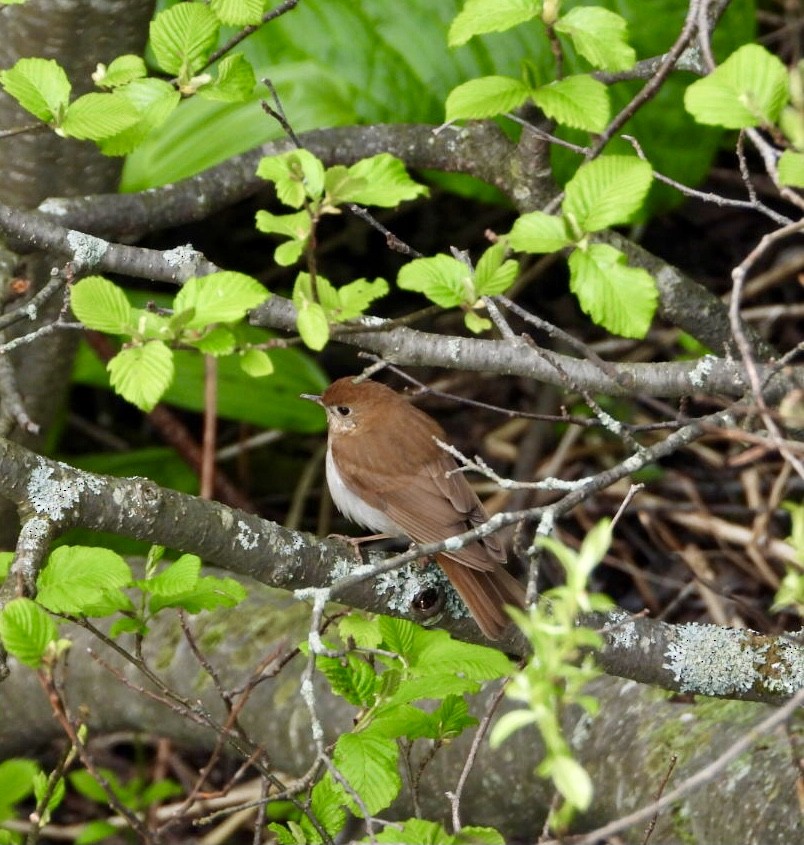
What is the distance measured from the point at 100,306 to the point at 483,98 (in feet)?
2.34

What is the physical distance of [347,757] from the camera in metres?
2.07

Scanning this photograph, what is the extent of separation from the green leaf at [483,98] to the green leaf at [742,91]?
37 centimetres

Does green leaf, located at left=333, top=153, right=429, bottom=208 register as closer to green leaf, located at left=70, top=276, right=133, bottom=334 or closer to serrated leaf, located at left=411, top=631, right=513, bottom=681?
green leaf, located at left=70, top=276, right=133, bottom=334

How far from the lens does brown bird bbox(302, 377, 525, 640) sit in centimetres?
328

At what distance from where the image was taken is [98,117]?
2119 mm

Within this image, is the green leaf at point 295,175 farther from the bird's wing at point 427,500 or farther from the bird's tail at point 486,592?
the bird's wing at point 427,500

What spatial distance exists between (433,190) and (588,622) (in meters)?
3.38

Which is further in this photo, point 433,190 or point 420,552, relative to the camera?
point 433,190

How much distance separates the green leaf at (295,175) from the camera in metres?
1.81

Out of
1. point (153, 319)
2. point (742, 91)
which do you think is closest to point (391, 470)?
point (153, 319)

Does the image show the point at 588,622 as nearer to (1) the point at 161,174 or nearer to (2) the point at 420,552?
(2) the point at 420,552

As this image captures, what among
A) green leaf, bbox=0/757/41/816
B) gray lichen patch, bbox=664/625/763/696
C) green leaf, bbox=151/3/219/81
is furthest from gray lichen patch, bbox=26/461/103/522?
green leaf, bbox=0/757/41/816

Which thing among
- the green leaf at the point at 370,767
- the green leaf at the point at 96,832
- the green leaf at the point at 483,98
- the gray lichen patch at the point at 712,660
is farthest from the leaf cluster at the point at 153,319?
the green leaf at the point at 96,832

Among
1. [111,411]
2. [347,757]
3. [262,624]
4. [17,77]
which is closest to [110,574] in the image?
[347,757]
